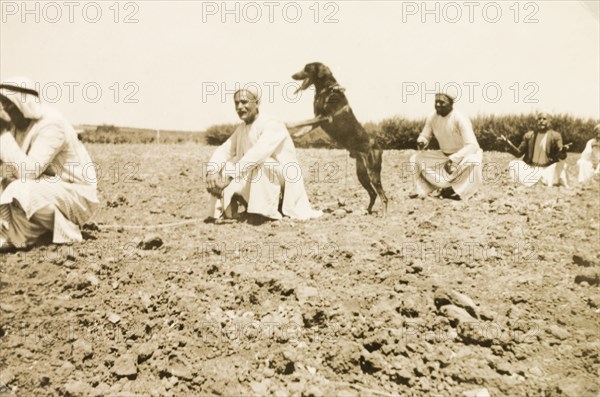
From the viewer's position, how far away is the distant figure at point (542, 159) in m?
6.80

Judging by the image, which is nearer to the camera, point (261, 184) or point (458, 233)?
point (458, 233)

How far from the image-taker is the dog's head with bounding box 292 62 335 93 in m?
4.83

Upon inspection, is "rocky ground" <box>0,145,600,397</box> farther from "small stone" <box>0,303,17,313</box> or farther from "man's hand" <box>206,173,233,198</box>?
"man's hand" <box>206,173,233,198</box>

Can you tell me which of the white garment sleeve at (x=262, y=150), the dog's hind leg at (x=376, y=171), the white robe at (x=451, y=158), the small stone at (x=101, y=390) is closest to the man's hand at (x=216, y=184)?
the white garment sleeve at (x=262, y=150)

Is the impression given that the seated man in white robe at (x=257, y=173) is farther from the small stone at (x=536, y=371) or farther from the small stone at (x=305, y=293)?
the small stone at (x=536, y=371)

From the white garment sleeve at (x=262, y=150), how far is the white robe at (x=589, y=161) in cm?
473

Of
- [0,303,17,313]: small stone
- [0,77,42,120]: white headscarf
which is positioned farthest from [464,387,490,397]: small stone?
[0,77,42,120]: white headscarf

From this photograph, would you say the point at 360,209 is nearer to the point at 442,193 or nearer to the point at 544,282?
the point at 442,193

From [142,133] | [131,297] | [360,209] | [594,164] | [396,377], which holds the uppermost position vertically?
[142,133]

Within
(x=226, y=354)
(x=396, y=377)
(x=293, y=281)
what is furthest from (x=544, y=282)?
(x=226, y=354)

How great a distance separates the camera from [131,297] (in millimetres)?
3340

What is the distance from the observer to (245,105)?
4.81 m

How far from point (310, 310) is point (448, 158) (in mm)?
3557

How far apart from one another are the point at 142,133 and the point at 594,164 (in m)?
6.90
